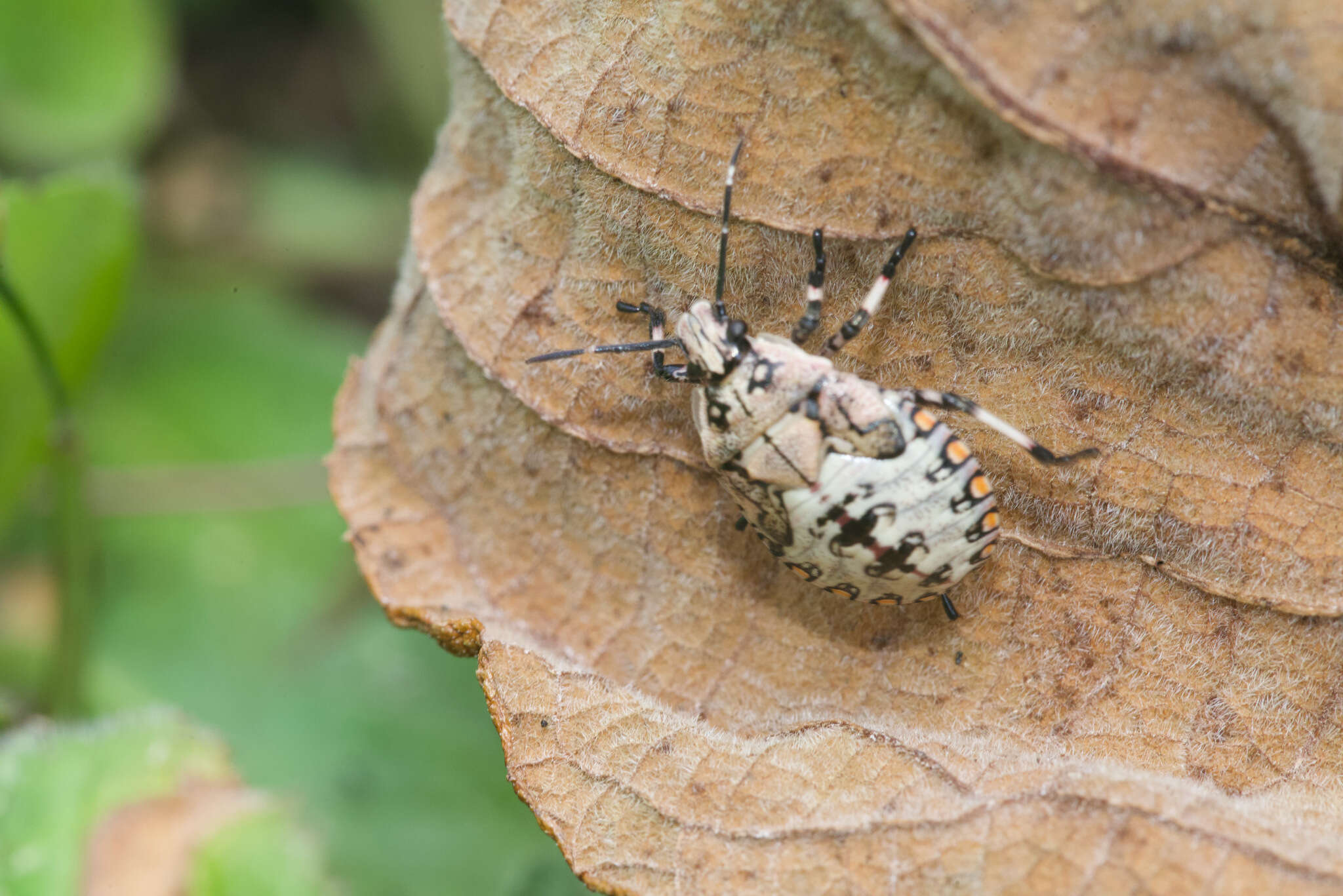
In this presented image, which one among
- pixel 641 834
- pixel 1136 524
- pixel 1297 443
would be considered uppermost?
pixel 1297 443

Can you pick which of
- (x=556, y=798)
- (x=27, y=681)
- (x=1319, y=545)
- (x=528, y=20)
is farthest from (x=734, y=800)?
(x=27, y=681)

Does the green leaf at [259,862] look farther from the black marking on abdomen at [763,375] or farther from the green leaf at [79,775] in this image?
the black marking on abdomen at [763,375]

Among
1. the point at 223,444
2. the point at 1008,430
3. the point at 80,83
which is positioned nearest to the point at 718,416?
the point at 1008,430

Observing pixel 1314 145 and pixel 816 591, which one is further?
pixel 816 591

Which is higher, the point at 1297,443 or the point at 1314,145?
the point at 1314,145

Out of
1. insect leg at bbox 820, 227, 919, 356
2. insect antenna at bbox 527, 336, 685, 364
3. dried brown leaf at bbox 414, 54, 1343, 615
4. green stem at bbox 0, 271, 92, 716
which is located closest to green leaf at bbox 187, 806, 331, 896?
green stem at bbox 0, 271, 92, 716

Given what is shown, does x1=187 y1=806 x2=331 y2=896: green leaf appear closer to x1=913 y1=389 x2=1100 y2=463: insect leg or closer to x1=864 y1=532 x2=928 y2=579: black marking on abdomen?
x1=864 y1=532 x2=928 y2=579: black marking on abdomen

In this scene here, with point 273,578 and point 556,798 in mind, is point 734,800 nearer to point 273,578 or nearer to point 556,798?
point 556,798
